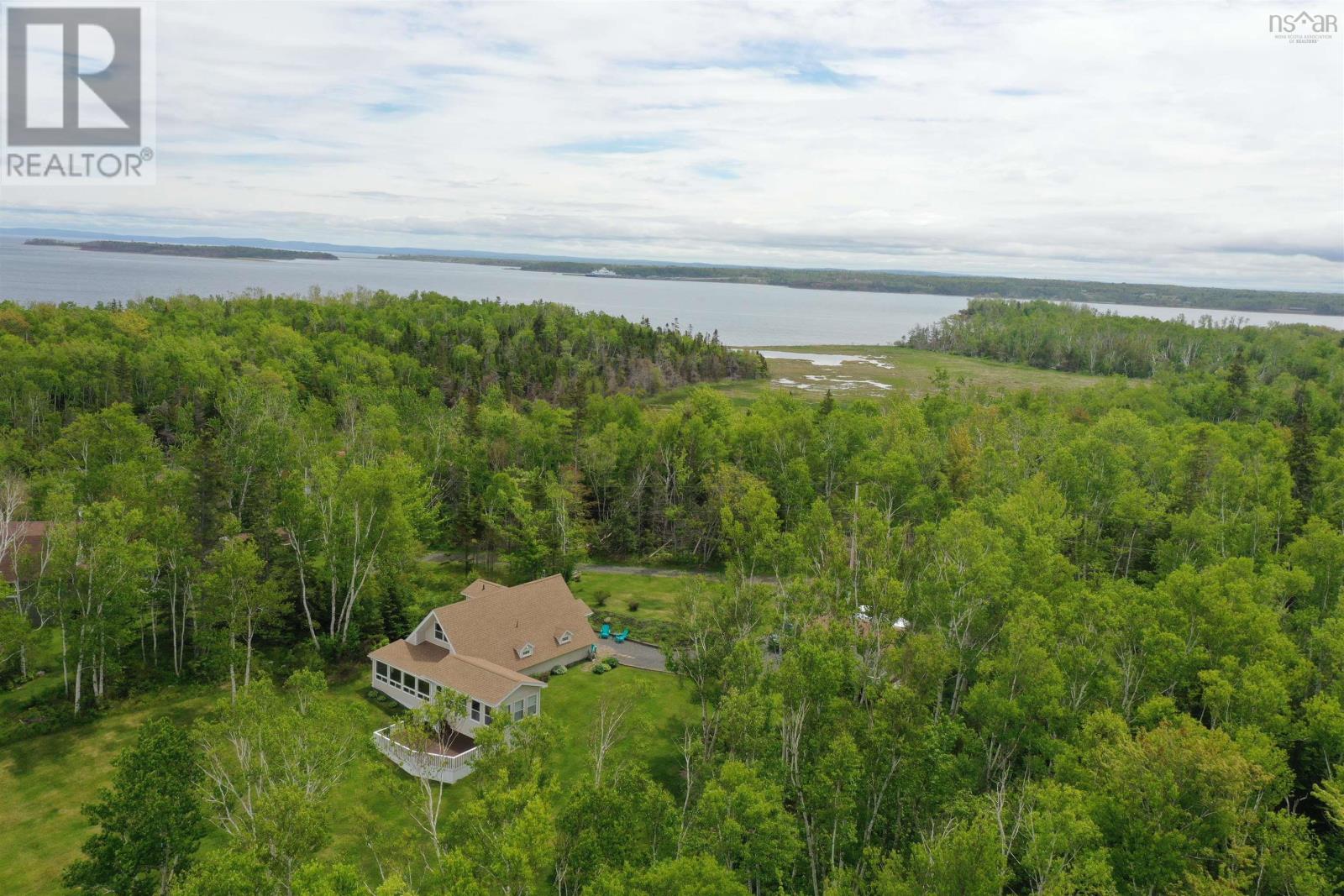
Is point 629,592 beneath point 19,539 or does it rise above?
beneath

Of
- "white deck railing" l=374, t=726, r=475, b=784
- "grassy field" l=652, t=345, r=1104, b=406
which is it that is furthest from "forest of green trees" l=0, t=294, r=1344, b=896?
"grassy field" l=652, t=345, r=1104, b=406

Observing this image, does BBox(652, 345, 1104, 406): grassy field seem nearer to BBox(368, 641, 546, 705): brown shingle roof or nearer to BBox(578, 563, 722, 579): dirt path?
BBox(578, 563, 722, 579): dirt path

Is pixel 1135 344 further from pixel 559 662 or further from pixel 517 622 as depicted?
pixel 517 622

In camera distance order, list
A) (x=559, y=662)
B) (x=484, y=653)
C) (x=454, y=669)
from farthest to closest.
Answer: (x=559, y=662) → (x=484, y=653) → (x=454, y=669)

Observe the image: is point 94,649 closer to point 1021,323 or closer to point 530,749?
point 530,749

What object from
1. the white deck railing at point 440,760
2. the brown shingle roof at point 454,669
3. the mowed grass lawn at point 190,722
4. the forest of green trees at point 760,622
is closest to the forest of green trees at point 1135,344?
the forest of green trees at point 760,622

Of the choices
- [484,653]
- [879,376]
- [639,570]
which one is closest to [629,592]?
[639,570]
